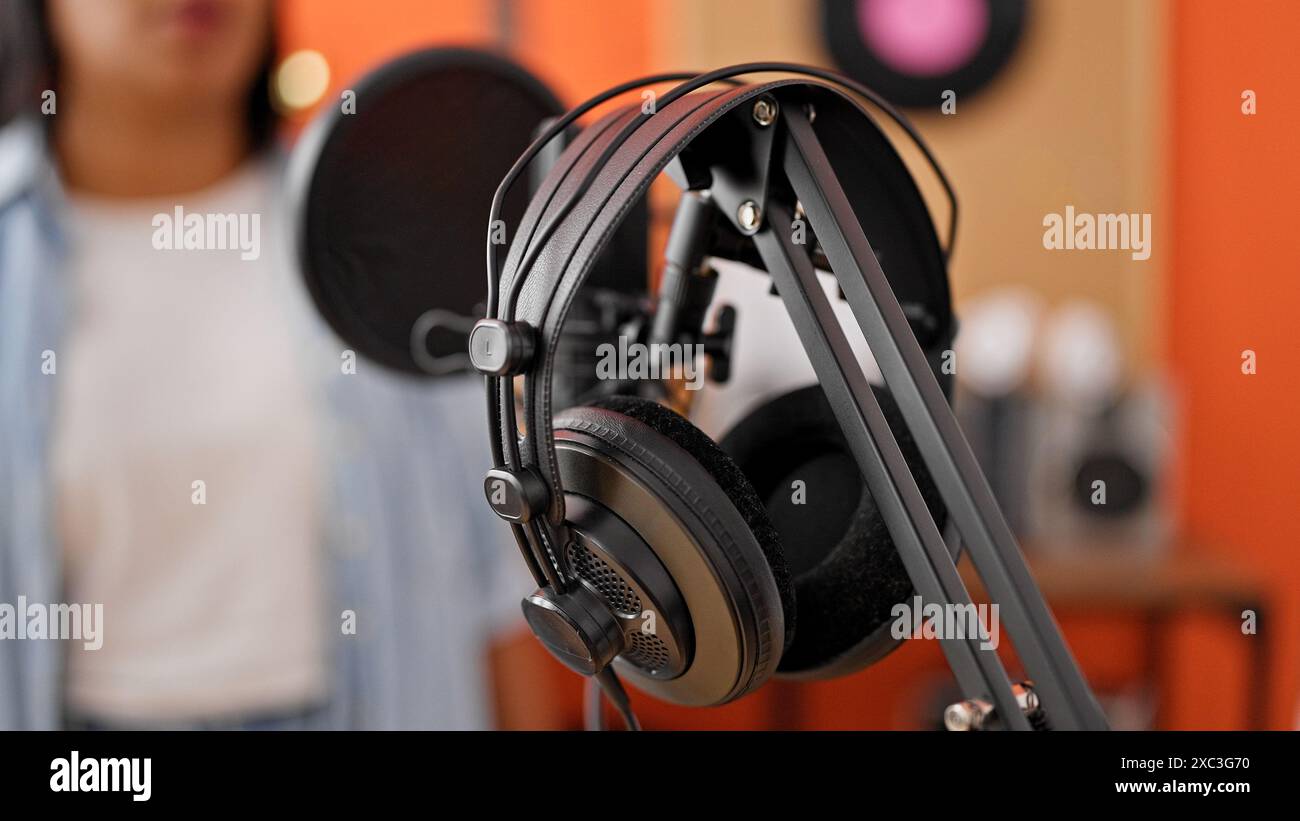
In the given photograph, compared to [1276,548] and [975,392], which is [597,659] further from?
[1276,548]

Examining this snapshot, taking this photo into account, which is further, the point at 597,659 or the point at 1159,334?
the point at 1159,334

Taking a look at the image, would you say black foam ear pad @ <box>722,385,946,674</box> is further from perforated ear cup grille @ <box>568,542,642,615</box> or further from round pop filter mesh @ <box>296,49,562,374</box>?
round pop filter mesh @ <box>296,49,562,374</box>

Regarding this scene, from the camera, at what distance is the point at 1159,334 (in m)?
2.04

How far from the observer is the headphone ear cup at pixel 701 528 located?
1.28 feet

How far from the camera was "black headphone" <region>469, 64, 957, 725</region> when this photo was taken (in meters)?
0.37

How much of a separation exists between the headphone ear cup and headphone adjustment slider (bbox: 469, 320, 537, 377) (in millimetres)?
51

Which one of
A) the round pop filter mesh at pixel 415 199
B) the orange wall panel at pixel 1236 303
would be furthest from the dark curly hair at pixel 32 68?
the orange wall panel at pixel 1236 303

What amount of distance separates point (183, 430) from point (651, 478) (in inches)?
36.6

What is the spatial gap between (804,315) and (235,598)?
38.0 inches

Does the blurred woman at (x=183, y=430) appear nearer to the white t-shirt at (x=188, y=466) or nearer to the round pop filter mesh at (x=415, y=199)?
the white t-shirt at (x=188, y=466)

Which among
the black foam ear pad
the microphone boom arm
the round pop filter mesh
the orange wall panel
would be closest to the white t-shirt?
the round pop filter mesh

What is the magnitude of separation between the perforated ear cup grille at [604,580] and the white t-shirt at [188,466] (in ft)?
A: 2.83

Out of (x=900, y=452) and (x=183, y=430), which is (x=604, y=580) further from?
(x=183, y=430)
